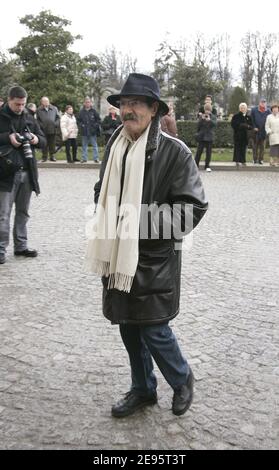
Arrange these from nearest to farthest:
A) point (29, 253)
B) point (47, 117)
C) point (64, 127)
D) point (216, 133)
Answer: point (29, 253)
point (47, 117)
point (64, 127)
point (216, 133)

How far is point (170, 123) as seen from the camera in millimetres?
13000

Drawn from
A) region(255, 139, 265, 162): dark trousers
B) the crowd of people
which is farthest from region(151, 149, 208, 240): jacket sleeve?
region(255, 139, 265, 162): dark trousers

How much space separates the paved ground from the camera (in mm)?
2953

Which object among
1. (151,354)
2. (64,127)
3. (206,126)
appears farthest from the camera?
(64,127)

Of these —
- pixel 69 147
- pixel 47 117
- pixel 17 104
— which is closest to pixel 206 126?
pixel 69 147

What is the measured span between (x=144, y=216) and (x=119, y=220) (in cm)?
14

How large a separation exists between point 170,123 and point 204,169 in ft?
13.5

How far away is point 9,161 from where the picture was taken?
6.18m

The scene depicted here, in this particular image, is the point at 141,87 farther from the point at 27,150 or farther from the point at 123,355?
the point at 27,150

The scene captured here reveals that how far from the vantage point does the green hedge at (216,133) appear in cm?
2241

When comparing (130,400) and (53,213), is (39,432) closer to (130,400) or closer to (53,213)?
(130,400)

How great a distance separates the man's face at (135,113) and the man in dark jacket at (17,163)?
3.64m

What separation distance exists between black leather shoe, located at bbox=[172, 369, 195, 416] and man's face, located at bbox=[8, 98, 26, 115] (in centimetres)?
422
